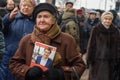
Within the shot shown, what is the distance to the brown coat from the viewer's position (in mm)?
4270

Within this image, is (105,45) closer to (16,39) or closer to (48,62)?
(16,39)

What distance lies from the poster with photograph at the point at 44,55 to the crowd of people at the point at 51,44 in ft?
0.16

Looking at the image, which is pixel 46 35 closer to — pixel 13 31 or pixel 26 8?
pixel 26 8

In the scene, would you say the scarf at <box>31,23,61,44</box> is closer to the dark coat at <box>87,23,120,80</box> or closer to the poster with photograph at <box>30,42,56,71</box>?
the poster with photograph at <box>30,42,56,71</box>

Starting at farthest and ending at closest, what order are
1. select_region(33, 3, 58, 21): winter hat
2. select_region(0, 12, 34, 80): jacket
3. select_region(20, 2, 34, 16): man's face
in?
select_region(0, 12, 34, 80): jacket
select_region(20, 2, 34, 16): man's face
select_region(33, 3, 58, 21): winter hat

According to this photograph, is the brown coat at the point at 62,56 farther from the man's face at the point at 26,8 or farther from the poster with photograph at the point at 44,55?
the man's face at the point at 26,8

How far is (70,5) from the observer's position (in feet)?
33.6

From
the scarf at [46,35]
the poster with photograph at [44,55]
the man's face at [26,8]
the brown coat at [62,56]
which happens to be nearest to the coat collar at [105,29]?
the man's face at [26,8]

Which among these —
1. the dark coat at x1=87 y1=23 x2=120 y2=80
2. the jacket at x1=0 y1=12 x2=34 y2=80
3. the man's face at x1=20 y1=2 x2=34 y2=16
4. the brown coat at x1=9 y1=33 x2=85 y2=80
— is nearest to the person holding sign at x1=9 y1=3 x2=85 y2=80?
the brown coat at x1=9 y1=33 x2=85 y2=80

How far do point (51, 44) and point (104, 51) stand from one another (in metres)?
4.39

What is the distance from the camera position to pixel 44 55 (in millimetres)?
4180

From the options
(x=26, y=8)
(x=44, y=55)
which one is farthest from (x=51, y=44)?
(x=26, y=8)

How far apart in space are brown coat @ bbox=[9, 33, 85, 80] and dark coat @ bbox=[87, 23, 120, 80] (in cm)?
421

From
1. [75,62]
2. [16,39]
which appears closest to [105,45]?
[16,39]
